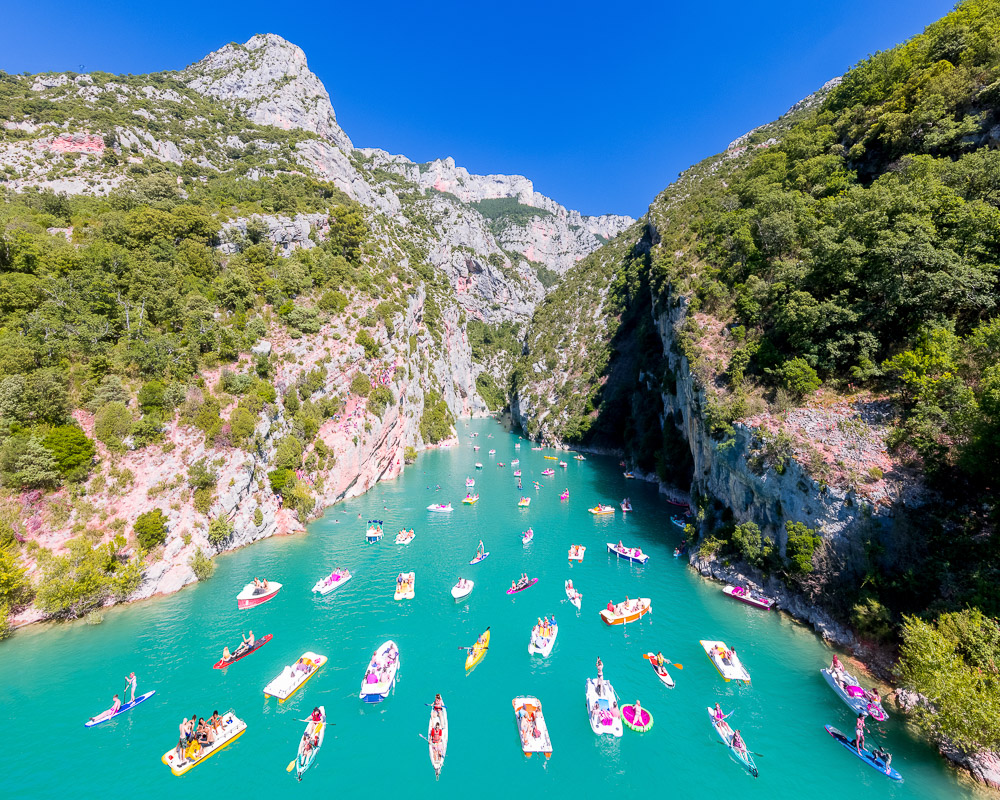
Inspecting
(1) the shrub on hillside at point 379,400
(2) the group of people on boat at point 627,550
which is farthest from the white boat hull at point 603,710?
(1) the shrub on hillside at point 379,400

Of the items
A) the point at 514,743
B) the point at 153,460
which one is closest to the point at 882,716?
the point at 514,743

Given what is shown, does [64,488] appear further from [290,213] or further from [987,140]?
[987,140]

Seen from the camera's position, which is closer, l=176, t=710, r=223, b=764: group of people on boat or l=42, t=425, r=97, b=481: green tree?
l=176, t=710, r=223, b=764: group of people on boat

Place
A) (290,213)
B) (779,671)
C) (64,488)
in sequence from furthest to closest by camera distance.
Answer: (290,213) → (64,488) → (779,671)

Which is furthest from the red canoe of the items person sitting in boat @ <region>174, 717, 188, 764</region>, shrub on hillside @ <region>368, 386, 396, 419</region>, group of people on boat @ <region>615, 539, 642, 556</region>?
shrub on hillside @ <region>368, 386, 396, 419</region>

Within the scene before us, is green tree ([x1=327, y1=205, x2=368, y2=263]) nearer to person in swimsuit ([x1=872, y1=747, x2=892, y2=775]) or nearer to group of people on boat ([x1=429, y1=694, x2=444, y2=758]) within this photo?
group of people on boat ([x1=429, y1=694, x2=444, y2=758])

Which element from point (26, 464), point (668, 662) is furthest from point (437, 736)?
point (26, 464)

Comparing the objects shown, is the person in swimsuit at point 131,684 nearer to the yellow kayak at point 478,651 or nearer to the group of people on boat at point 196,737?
the group of people on boat at point 196,737
